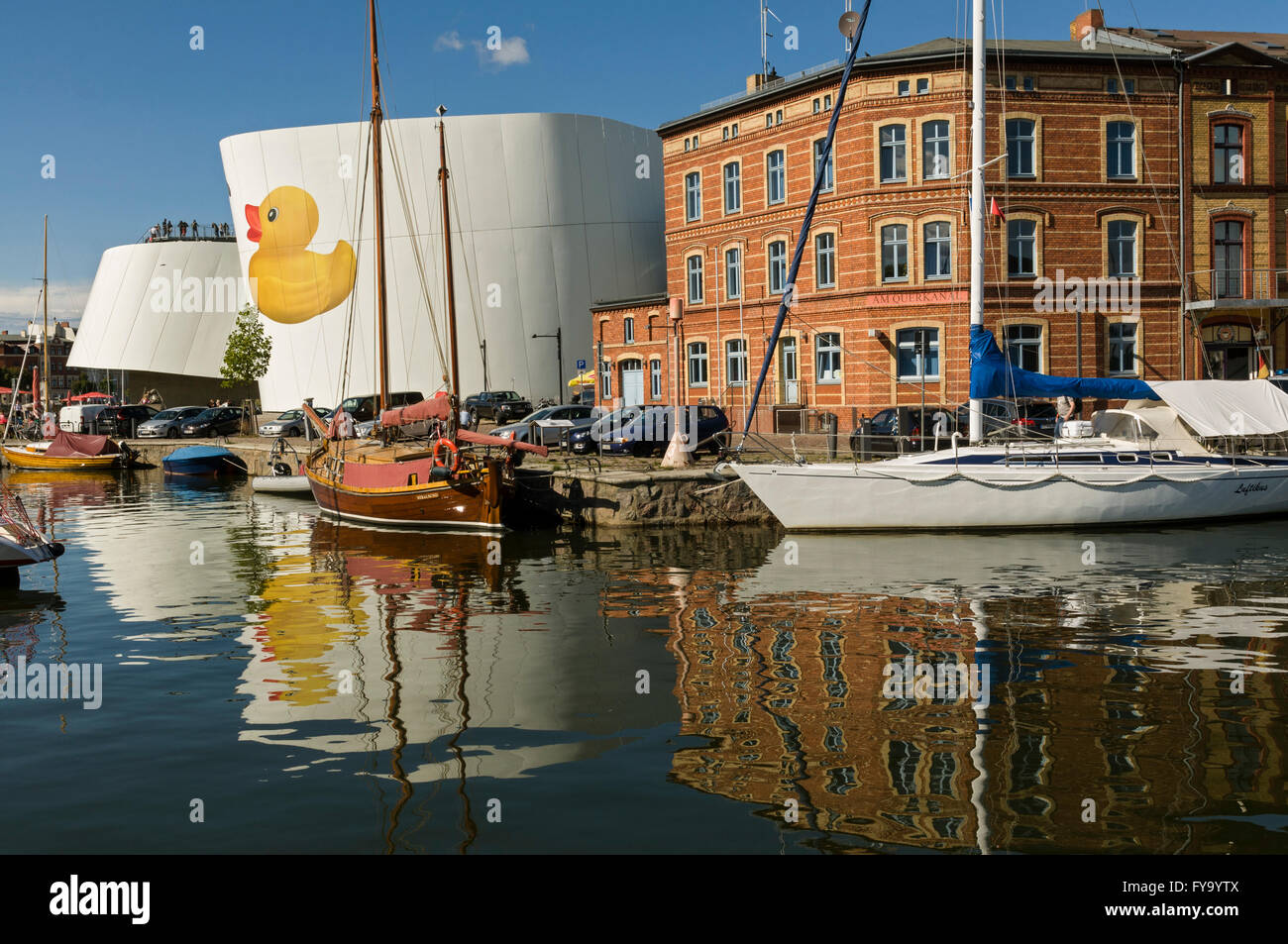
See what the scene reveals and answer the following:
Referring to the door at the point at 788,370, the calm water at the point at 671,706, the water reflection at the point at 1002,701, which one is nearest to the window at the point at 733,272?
the door at the point at 788,370

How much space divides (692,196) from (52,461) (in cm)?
3000

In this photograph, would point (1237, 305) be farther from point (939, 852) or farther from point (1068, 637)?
point (939, 852)

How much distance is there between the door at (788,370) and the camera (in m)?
38.7

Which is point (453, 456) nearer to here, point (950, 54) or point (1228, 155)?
point (950, 54)

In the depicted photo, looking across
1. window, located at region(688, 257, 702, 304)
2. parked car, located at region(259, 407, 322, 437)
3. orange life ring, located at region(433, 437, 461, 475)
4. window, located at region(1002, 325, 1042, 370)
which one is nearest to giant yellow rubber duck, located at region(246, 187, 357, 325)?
parked car, located at region(259, 407, 322, 437)

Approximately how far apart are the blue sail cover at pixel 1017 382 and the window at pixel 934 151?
43.3 feet

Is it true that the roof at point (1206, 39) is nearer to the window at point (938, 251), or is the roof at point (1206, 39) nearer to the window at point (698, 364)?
the window at point (938, 251)

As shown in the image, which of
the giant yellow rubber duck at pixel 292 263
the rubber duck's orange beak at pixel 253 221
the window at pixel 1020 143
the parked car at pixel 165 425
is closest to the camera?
the window at pixel 1020 143

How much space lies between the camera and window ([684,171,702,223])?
42.3 m

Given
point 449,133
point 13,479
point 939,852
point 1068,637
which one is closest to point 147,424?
point 13,479

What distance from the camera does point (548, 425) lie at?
117 feet

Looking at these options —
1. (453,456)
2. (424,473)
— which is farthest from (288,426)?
(453,456)

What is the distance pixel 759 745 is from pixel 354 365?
62.0 metres

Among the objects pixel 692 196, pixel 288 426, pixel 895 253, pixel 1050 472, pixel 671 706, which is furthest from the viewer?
pixel 288 426
